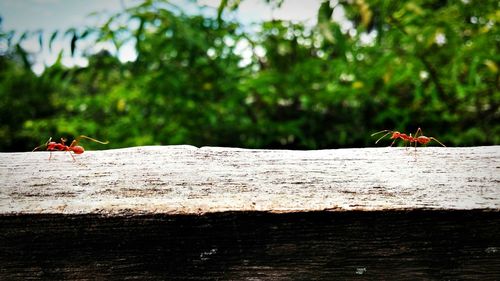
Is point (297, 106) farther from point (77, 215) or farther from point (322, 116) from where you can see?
point (77, 215)

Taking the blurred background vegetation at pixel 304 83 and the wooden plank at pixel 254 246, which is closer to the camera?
the wooden plank at pixel 254 246

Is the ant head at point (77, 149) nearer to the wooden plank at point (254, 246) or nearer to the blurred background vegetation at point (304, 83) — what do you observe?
the wooden plank at point (254, 246)

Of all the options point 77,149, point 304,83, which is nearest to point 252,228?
point 77,149

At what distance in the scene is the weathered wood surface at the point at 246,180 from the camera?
0.82 m

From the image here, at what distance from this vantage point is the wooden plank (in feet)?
2.67

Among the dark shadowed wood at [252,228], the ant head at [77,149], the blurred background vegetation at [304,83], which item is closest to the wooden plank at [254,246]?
the dark shadowed wood at [252,228]

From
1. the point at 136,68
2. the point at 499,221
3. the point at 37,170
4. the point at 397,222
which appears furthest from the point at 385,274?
the point at 136,68

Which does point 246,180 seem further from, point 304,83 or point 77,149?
point 304,83

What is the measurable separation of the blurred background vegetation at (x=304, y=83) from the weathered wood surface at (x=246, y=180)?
6.47 ft

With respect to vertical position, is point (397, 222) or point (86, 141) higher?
point (86, 141)

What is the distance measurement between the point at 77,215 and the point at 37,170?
0.20m

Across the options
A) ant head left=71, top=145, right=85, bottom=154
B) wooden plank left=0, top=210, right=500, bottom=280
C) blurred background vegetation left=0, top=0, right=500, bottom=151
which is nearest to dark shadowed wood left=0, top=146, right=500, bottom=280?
wooden plank left=0, top=210, right=500, bottom=280

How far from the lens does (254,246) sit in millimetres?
827

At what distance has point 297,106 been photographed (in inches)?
138
